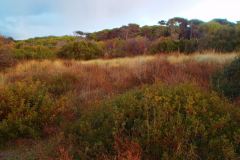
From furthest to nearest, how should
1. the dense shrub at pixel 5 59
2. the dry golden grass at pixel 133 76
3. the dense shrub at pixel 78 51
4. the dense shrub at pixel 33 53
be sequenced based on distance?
1. the dense shrub at pixel 78 51
2. the dense shrub at pixel 33 53
3. the dense shrub at pixel 5 59
4. the dry golden grass at pixel 133 76

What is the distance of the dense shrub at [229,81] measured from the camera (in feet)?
25.6

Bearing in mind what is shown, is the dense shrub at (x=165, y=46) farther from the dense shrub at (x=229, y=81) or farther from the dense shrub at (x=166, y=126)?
the dense shrub at (x=166, y=126)

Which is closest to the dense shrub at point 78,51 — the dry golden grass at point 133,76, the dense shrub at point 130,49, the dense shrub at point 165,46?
the dense shrub at point 130,49

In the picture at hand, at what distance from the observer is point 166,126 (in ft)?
17.5

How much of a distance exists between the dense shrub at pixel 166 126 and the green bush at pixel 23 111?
46.5 inches

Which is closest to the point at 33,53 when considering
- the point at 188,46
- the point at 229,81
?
the point at 188,46

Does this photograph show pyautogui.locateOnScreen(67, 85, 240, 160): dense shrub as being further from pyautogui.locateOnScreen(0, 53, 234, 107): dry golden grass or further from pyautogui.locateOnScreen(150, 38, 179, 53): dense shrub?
pyautogui.locateOnScreen(150, 38, 179, 53): dense shrub

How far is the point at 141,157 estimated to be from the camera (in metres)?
5.00

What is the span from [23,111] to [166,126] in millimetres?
3143

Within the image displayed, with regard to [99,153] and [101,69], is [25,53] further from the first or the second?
[99,153]

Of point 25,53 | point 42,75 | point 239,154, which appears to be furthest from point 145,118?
point 25,53

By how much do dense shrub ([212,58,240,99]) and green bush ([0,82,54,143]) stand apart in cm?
377

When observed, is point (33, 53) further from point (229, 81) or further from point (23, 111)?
point (229, 81)

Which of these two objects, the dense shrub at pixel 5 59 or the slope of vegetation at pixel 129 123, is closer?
the slope of vegetation at pixel 129 123
